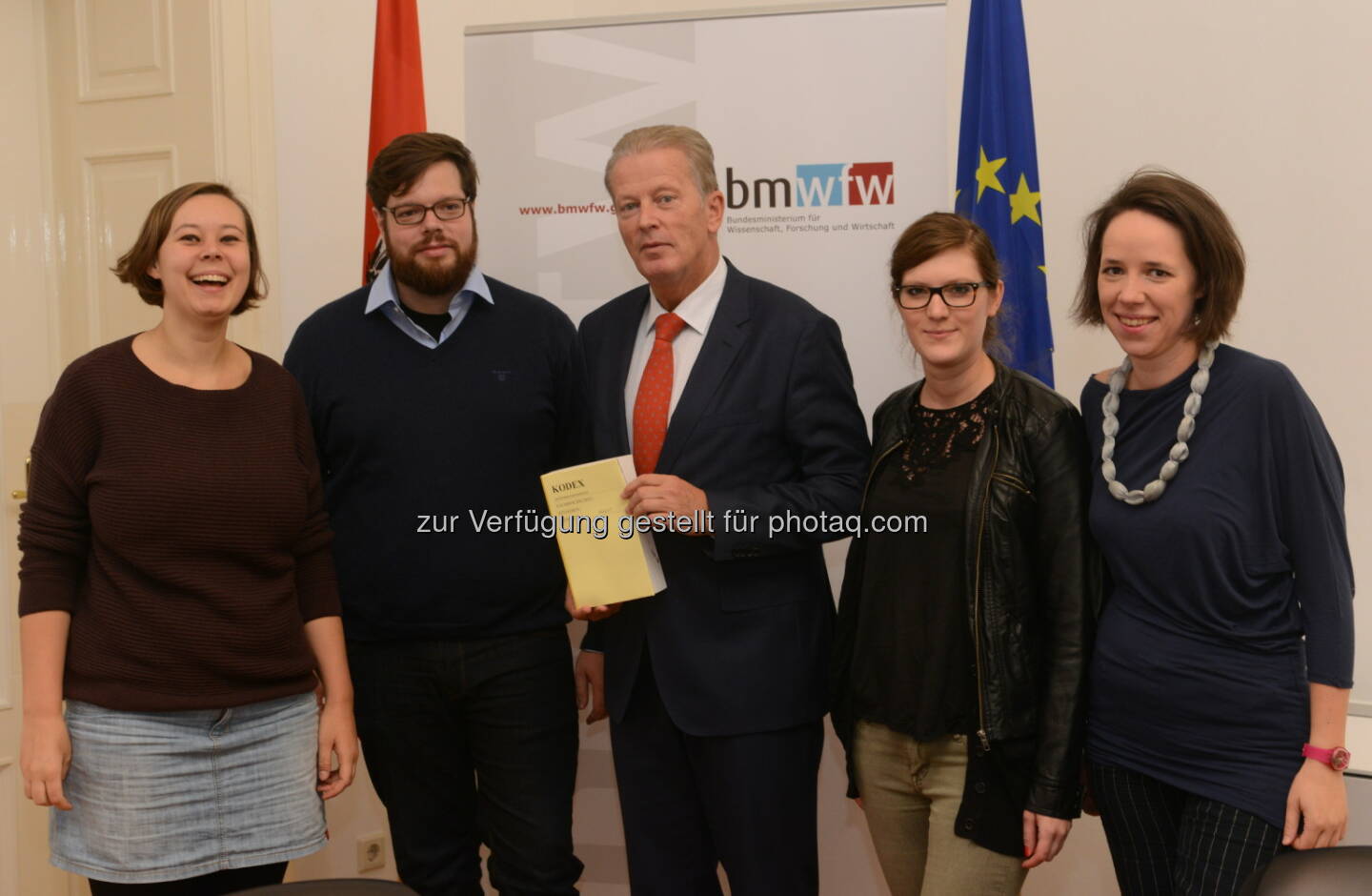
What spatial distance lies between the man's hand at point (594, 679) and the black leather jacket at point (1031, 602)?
940 mm

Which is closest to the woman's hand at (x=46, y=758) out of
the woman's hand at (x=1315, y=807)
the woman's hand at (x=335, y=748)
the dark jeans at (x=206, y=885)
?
the dark jeans at (x=206, y=885)

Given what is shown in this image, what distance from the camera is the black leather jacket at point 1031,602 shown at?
1895 mm

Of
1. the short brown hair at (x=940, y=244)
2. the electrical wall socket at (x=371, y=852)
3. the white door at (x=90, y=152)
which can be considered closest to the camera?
the short brown hair at (x=940, y=244)

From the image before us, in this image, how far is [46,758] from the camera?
5.97 feet

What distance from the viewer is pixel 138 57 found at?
126 inches

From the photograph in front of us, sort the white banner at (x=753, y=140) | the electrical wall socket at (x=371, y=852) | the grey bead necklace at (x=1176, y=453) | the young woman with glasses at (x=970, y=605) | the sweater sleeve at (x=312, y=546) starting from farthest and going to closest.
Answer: the electrical wall socket at (x=371, y=852), the white banner at (x=753, y=140), the sweater sleeve at (x=312, y=546), the young woman with glasses at (x=970, y=605), the grey bead necklace at (x=1176, y=453)

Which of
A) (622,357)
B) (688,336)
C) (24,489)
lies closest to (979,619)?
(688,336)

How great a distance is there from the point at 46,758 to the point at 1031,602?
1.72 meters

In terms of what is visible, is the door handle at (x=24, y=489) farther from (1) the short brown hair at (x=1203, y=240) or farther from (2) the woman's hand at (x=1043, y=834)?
(1) the short brown hair at (x=1203, y=240)

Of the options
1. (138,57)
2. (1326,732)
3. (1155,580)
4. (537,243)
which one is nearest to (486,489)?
(537,243)

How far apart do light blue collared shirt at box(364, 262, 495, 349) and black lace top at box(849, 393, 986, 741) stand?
1.00 meters

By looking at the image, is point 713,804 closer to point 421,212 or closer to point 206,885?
point 206,885

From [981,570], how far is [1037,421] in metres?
0.29

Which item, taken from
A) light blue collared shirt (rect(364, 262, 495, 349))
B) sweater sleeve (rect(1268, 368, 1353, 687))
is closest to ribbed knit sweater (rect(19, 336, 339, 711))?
light blue collared shirt (rect(364, 262, 495, 349))
